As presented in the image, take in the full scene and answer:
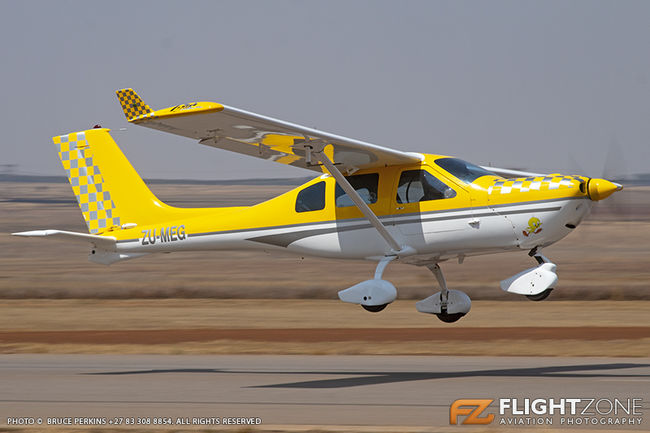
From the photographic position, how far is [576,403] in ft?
45.0

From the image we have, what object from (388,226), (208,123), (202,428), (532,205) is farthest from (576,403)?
(208,123)

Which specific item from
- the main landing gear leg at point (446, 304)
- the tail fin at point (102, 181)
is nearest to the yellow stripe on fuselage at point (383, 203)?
the tail fin at point (102, 181)

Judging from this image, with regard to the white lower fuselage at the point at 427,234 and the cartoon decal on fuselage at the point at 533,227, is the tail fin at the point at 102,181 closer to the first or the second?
the white lower fuselage at the point at 427,234

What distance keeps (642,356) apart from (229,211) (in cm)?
978

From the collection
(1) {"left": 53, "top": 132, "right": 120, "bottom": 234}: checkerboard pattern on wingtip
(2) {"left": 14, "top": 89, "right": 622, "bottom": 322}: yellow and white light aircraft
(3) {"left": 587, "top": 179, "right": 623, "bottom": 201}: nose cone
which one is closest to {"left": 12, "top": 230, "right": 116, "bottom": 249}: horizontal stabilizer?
(2) {"left": 14, "top": 89, "right": 622, "bottom": 322}: yellow and white light aircraft

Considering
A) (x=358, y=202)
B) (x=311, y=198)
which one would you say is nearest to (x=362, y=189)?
(x=358, y=202)

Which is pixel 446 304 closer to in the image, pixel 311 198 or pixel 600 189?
pixel 311 198

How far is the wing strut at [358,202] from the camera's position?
1530 cm

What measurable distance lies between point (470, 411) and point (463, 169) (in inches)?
165

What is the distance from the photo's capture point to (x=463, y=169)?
1549 cm

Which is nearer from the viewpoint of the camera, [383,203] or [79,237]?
[383,203]

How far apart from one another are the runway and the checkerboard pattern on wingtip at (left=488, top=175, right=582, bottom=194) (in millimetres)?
3130

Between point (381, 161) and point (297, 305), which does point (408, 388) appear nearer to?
point (381, 161)

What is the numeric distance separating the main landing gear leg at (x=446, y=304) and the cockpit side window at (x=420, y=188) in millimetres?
1961
